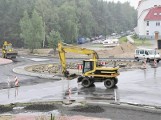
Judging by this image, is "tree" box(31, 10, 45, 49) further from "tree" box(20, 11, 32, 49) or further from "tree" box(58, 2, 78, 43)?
"tree" box(58, 2, 78, 43)

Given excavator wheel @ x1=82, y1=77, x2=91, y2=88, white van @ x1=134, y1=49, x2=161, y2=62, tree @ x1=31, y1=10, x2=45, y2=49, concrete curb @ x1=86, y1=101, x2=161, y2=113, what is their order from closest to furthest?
concrete curb @ x1=86, y1=101, x2=161, y2=113 < excavator wheel @ x1=82, y1=77, x2=91, y2=88 < white van @ x1=134, y1=49, x2=161, y2=62 < tree @ x1=31, y1=10, x2=45, y2=49

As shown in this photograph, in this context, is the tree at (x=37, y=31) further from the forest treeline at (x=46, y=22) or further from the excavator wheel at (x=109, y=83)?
the excavator wheel at (x=109, y=83)

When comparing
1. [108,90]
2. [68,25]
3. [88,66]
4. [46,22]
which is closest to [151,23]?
[68,25]

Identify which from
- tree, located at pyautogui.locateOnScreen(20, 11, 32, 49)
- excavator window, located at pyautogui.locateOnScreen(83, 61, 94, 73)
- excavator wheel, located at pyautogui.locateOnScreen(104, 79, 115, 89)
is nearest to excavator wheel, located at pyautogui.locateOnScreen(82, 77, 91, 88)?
excavator window, located at pyautogui.locateOnScreen(83, 61, 94, 73)

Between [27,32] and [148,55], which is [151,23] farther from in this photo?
[148,55]

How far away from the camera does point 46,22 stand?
98.0 metres

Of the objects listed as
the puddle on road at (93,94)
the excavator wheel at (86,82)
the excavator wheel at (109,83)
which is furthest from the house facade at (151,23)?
the puddle on road at (93,94)

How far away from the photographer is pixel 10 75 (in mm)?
41094

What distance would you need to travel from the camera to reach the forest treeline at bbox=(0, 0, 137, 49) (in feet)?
262

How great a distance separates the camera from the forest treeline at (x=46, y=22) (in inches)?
3145

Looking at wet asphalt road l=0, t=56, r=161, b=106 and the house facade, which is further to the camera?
the house facade

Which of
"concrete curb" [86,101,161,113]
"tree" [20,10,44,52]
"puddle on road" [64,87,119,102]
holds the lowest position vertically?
"concrete curb" [86,101,161,113]

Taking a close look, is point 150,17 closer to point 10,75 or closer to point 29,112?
point 10,75

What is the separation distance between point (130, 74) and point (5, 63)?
24.6m
